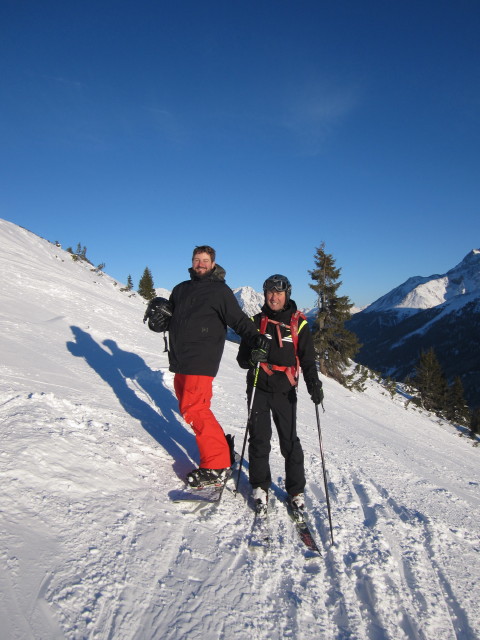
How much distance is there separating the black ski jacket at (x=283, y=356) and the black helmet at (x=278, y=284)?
24 cm

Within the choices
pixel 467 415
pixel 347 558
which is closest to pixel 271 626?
pixel 347 558

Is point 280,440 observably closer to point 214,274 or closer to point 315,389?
point 315,389

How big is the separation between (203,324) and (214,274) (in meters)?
0.63

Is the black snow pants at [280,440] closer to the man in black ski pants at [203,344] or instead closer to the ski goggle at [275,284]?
the man in black ski pants at [203,344]

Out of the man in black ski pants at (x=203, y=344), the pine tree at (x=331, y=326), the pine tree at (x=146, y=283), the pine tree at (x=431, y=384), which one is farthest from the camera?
the pine tree at (x=146, y=283)

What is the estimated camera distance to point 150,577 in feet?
7.93

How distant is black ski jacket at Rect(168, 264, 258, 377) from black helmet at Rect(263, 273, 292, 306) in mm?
455

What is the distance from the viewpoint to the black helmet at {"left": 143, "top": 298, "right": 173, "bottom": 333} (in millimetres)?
3992

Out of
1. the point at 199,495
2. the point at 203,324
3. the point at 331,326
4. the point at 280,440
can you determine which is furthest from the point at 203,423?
the point at 331,326

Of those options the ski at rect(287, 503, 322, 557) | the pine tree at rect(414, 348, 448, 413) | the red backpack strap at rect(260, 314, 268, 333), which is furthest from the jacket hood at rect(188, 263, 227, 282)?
the pine tree at rect(414, 348, 448, 413)

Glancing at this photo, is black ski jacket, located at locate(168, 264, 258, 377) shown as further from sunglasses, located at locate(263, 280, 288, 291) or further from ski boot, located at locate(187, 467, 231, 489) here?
ski boot, located at locate(187, 467, 231, 489)

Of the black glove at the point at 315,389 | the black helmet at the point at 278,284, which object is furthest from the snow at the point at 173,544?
the black helmet at the point at 278,284

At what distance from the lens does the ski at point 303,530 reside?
3160 millimetres

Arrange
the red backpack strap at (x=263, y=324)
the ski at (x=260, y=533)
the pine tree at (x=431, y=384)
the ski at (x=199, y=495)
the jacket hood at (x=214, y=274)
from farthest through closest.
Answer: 1. the pine tree at (x=431, y=384)
2. the red backpack strap at (x=263, y=324)
3. the jacket hood at (x=214, y=274)
4. the ski at (x=199, y=495)
5. the ski at (x=260, y=533)
